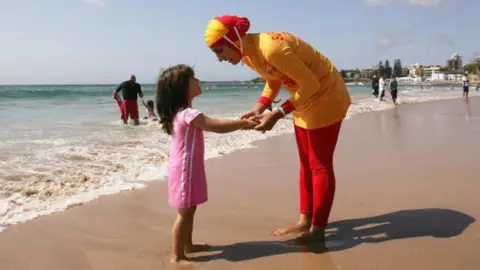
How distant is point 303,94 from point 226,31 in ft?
2.01

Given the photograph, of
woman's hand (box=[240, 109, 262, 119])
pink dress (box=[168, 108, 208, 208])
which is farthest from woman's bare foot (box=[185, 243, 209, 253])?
woman's hand (box=[240, 109, 262, 119])

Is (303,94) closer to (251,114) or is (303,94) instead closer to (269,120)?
(269,120)

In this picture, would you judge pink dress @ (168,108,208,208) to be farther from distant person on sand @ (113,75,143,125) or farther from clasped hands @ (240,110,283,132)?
distant person on sand @ (113,75,143,125)

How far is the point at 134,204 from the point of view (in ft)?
12.9

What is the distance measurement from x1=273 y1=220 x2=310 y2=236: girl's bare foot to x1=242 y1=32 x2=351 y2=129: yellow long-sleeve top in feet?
2.32

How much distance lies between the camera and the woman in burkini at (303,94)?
2.75m

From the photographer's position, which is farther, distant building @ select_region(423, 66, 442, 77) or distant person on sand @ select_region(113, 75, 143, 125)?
distant building @ select_region(423, 66, 442, 77)

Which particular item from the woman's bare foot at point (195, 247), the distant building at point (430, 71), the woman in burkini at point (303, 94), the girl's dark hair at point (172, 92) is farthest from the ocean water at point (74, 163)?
the distant building at point (430, 71)

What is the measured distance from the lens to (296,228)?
3162 mm

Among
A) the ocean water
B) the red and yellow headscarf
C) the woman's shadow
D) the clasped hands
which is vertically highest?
the red and yellow headscarf

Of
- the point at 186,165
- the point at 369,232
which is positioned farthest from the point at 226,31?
the point at 369,232

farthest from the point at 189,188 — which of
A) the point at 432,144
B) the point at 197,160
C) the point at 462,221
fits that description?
the point at 432,144

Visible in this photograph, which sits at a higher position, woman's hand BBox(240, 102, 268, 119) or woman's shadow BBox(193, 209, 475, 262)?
woman's hand BBox(240, 102, 268, 119)

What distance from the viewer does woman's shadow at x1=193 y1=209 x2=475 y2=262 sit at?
2801mm
